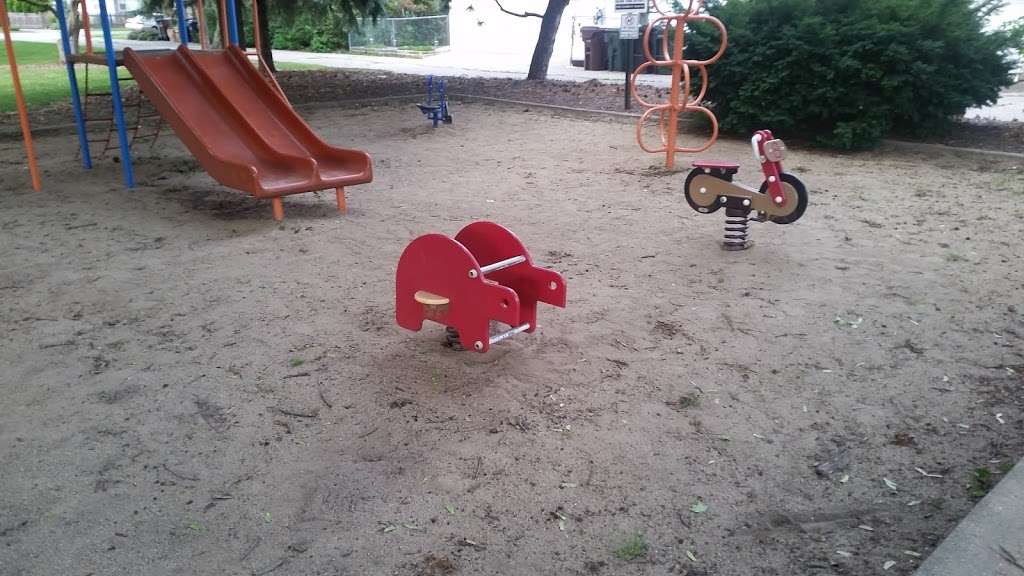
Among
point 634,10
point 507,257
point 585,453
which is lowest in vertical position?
point 585,453

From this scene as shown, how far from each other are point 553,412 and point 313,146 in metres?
4.49

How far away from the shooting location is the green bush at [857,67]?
8.07m

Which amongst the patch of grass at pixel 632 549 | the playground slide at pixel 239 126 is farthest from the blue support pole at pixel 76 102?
the patch of grass at pixel 632 549

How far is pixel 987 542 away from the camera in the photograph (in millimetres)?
2139

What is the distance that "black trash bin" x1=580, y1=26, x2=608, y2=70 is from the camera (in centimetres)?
1961

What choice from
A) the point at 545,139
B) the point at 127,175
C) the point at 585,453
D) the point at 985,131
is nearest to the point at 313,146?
the point at 127,175

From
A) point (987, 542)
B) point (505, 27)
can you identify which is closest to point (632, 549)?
point (987, 542)

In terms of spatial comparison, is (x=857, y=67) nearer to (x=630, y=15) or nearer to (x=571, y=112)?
(x=630, y=15)

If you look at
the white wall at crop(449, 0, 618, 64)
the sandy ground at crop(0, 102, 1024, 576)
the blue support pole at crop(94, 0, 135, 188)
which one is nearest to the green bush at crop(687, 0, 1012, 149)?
the sandy ground at crop(0, 102, 1024, 576)

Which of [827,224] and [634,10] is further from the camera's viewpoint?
[634,10]

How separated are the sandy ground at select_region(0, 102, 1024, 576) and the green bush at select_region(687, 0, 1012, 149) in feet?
8.08

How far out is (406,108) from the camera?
1234cm

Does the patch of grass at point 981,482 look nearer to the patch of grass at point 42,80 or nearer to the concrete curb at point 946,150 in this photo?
the concrete curb at point 946,150

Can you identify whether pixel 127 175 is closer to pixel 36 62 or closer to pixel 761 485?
pixel 761 485
